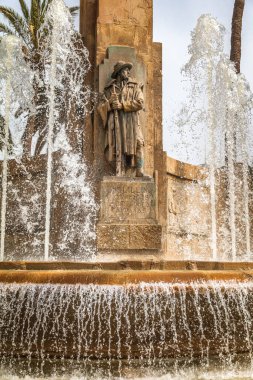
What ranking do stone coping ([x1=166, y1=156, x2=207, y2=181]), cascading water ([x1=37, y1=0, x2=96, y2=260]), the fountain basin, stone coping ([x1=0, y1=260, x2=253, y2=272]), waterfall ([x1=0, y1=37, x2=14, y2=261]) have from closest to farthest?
1. the fountain basin
2. stone coping ([x1=0, y1=260, x2=253, y2=272])
3. cascading water ([x1=37, y1=0, x2=96, y2=260])
4. waterfall ([x1=0, y1=37, x2=14, y2=261])
5. stone coping ([x1=166, y1=156, x2=207, y2=181])

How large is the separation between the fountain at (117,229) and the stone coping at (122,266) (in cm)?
1

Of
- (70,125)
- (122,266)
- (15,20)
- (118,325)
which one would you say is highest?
(15,20)

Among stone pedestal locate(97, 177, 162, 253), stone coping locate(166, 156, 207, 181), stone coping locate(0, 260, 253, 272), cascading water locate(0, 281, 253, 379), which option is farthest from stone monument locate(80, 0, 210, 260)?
cascading water locate(0, 281, 253, 379)

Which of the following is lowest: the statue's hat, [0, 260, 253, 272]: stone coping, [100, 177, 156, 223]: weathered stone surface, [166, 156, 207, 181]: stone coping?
[0, 260, 253, 272]: stone coping

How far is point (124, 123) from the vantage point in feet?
27.7

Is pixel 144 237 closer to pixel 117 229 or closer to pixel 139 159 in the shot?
pixel 117 229

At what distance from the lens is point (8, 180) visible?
11523mm

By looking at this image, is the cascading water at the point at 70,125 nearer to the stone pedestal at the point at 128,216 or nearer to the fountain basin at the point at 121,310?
the stone pedestal at the point at 128,216

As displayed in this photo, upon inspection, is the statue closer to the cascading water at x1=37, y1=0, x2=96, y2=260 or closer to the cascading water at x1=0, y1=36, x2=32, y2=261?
the cascading water at x1=37, y1=0, x2=96, y2=260

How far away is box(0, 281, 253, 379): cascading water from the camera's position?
5.18 m

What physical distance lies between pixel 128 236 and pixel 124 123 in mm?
1656

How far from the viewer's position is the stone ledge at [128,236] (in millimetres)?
7926

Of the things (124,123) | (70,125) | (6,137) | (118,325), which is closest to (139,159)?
(124,123)

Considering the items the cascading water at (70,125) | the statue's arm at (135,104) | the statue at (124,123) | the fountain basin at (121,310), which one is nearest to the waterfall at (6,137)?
the cascading water at (70,125)
